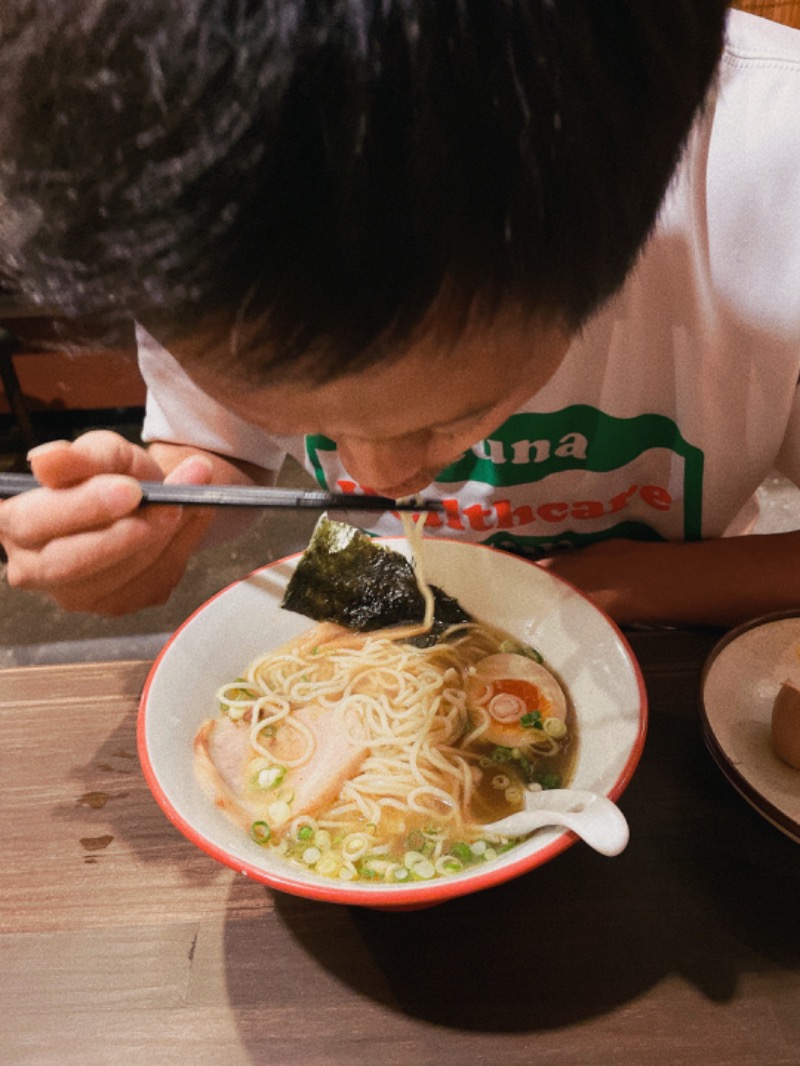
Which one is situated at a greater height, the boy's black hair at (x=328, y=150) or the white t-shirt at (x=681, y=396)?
the boy's black hair at (x=328, y=150)

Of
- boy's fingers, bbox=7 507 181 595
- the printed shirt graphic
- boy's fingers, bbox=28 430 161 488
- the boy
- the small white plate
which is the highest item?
the boy

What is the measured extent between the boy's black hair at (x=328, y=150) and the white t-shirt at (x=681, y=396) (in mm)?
521

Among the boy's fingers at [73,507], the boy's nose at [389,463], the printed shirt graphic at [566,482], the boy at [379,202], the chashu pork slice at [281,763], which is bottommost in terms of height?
the chashu pork slice at [281,763]

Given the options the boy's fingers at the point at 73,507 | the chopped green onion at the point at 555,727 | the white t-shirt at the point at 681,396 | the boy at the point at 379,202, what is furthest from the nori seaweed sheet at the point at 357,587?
the boy at the point at 379,202

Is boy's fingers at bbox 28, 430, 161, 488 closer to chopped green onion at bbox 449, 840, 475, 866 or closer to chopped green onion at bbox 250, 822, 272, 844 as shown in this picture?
chopped green onion at bbox 250, 822, 272, 844

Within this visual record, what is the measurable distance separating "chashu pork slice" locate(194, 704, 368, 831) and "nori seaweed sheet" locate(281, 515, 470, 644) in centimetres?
19

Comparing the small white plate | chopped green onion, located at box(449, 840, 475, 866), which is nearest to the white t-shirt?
the small white plate

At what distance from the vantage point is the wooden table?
3.04 ft

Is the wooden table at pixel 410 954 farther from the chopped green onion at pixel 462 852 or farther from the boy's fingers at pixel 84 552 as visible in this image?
the boy's fingers at pixel 84 552

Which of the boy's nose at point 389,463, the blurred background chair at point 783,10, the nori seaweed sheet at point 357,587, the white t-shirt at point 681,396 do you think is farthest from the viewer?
the blurred background chair at point 783,10

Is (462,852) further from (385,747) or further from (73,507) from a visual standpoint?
(73,507)

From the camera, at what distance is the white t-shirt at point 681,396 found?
1195 millimetres

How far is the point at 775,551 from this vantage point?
1.50 m

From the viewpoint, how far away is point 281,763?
131cm
